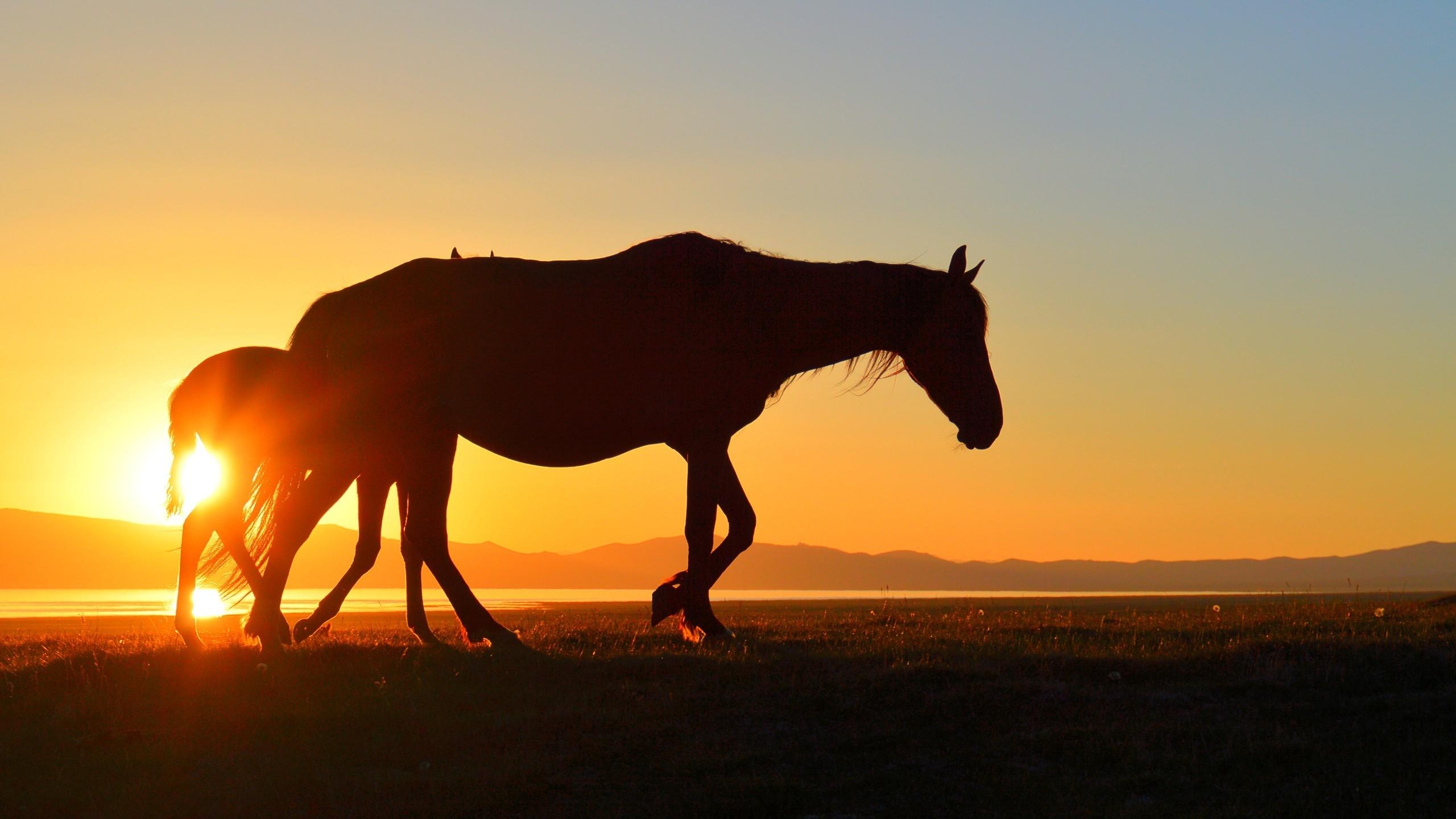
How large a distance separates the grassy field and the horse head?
2.05 m

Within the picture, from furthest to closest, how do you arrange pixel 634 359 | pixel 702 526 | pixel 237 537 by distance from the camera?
pixel 237 537, pixel 634 359, pixel 702 526

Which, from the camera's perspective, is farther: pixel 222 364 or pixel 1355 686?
pixel 222 364

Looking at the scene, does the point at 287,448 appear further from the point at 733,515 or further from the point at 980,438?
the point at 980,438

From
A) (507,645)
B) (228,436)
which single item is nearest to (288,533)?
(228,436)

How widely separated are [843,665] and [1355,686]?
356cm

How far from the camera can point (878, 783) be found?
7.10m

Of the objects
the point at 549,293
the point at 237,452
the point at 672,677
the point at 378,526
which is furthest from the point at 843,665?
the point at 237,452

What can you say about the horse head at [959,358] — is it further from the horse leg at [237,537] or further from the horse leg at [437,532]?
the horse leg at [237,537]

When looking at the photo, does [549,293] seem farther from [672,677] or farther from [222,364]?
[672,677]

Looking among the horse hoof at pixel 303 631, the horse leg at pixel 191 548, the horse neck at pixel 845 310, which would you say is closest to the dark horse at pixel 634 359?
the horse neck at pixel 845 310

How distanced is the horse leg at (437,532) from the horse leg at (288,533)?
0.95 meters

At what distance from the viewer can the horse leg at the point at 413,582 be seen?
1174 cm

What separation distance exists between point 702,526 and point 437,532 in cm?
240

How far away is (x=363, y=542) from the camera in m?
11.9
